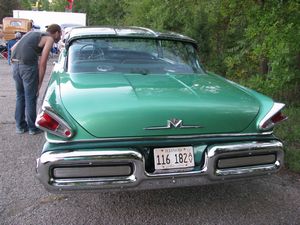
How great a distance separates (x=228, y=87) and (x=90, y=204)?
1746 millimetres

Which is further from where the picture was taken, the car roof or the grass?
the grass


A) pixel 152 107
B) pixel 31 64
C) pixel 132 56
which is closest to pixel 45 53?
pixel 31 64

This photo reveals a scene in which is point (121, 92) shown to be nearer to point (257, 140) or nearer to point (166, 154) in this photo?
point (166, 154)

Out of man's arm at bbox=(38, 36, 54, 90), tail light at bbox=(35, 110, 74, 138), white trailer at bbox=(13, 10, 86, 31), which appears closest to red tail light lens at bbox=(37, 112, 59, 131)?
tail light at bbox=(35, 110, 74, 138)

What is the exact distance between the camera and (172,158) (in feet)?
10.4

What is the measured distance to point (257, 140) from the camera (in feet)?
11.3

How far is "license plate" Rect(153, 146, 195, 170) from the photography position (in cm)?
315

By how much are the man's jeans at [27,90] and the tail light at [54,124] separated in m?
2.93

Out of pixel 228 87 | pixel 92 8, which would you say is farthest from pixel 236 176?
pixel 92 8

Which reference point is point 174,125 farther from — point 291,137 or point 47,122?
point 291,137

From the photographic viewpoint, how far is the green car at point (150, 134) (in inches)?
120

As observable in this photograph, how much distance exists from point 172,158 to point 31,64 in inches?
137

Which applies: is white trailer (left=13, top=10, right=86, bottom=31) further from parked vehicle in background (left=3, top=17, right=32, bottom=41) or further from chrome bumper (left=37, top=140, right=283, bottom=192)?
chrome bumper (left=37, top=140, right=283, bottom=192)

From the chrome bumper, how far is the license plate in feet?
0.21
